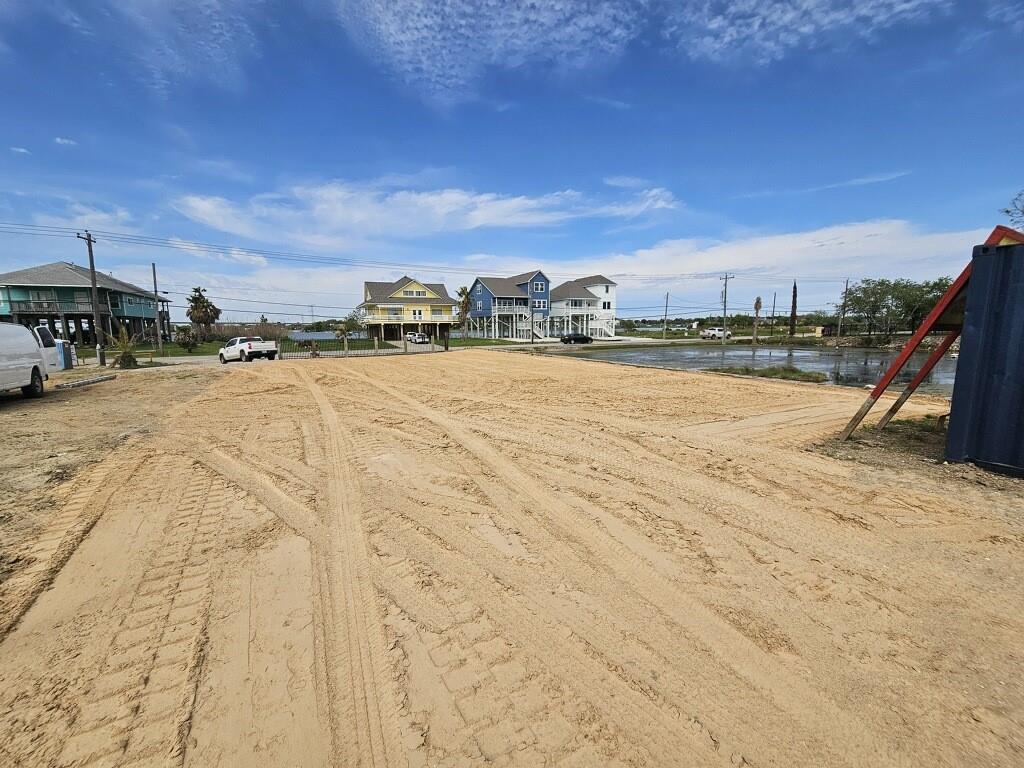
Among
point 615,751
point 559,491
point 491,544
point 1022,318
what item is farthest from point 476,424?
point 1022,318

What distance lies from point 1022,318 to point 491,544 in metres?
6.74

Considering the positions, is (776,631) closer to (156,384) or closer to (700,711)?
(700,711)

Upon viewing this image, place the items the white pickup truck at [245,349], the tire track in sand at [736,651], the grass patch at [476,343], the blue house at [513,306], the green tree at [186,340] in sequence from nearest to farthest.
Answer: the tire track in sand at [736,651] → the white pickup truck at [245,349] → the green tree at [186,340] → the grass patch at [476,343] → the blue house at [513,306]

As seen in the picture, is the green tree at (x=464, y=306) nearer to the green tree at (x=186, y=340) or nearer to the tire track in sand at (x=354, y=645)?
the green tree at (x=186, y=340)

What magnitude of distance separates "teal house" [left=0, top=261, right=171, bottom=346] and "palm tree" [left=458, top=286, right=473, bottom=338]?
32392 mm

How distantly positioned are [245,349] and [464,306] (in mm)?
34478

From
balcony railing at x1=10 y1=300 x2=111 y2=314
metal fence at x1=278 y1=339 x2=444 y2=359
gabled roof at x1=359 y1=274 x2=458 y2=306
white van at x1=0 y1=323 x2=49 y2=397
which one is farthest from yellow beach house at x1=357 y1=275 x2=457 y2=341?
white van at x1=0 y1=323 x2=49 y2=397

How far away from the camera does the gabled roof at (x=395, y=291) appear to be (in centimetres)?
5716

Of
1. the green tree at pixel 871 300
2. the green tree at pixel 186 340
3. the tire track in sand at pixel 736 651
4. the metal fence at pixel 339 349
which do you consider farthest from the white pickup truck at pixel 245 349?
the green tree at pixel 871 300

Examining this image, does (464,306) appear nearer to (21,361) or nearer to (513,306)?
(513,306)

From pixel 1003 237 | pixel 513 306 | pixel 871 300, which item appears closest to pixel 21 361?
pixel 1003 237

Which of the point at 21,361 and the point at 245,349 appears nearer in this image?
the point at 21,361

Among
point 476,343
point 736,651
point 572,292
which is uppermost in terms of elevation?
point 572,292

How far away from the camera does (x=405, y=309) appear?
56.5m
